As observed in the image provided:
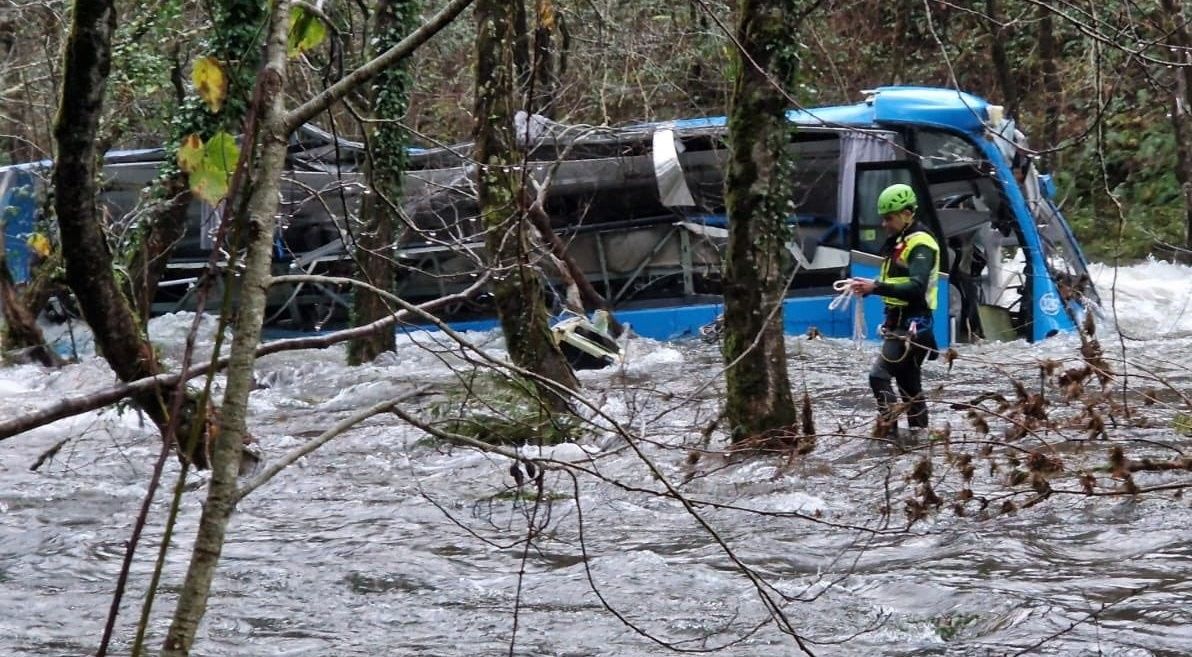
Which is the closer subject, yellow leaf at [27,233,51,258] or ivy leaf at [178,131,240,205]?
ivy leaf at [178,131,240,205]

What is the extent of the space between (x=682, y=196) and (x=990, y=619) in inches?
389

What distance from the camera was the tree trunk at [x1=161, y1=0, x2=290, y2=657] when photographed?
2.32m

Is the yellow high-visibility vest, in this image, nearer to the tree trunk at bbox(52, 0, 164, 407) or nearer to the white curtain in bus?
the tree trunk at bbox(52, 0, 164, 407)

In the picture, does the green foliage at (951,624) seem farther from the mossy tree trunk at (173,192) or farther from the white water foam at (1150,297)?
the white water foam at (1150,297)

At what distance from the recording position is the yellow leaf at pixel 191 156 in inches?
113

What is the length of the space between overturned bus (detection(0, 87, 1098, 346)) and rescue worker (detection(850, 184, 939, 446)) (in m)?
4.20

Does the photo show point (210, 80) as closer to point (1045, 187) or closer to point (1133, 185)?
point (1045, 187)

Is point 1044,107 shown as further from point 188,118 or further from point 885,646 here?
point 885,646

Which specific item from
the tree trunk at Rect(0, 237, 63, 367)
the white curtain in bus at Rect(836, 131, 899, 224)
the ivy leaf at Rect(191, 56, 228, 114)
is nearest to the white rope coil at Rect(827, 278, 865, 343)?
the white curtain in bus at Rect(836, 131, 899, 224)

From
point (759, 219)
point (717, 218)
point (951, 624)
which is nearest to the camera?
point (951, 624)

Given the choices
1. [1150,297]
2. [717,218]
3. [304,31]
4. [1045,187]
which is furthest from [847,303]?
[304,31]

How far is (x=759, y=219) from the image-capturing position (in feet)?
26.8

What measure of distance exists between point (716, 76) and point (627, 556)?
15.3 m

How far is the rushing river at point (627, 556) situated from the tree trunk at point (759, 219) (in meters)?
0.46
